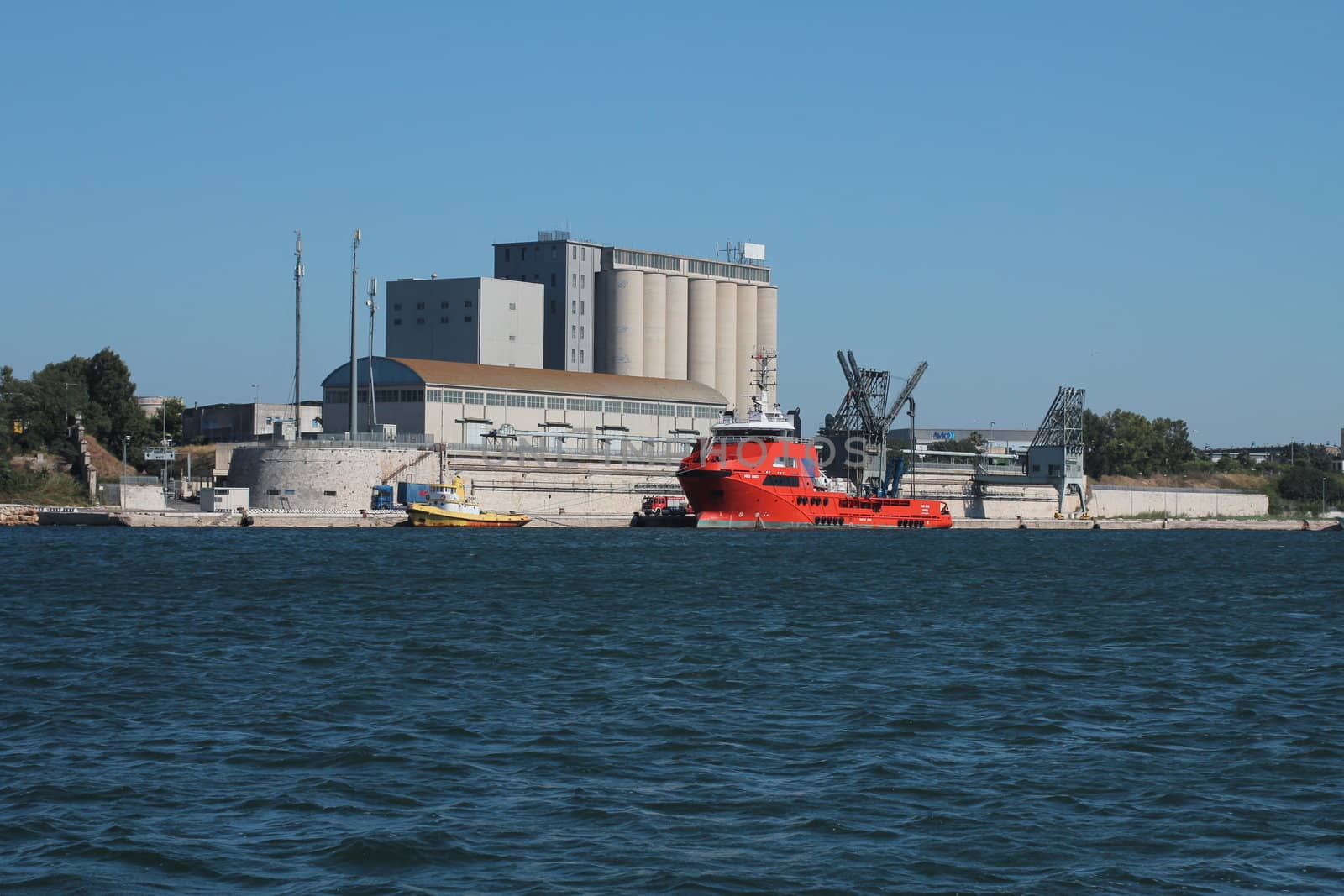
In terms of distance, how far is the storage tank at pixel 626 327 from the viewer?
12456 centimetres

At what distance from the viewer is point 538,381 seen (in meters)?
102

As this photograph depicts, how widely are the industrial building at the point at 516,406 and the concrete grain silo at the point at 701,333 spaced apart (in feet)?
57.6

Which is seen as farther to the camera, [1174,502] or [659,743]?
[1174,502]

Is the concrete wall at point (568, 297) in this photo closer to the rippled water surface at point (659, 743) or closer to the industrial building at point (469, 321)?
the industrial building at point (469, 321)

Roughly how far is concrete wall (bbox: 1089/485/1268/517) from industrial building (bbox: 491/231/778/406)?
102 ft

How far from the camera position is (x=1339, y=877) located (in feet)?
43.1

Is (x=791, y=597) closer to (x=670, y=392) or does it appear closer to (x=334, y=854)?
(x=334, y=854)

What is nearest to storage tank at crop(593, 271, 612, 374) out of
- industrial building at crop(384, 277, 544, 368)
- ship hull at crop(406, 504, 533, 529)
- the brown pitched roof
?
industrial building at crop(384, 277, 544, 368)

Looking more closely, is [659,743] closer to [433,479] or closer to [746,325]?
[433,479]

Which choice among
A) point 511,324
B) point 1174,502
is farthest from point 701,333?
point 1174,502

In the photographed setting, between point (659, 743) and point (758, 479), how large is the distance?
6783 centimetres

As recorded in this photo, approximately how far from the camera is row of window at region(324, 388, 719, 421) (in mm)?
95062

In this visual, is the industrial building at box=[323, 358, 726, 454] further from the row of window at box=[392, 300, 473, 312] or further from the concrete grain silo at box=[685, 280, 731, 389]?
the concrete grain silo at box=[685, 280, 731, 389]

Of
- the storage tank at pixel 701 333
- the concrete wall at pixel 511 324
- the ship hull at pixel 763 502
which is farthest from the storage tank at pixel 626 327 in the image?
the ship hull at pixel 763 502
